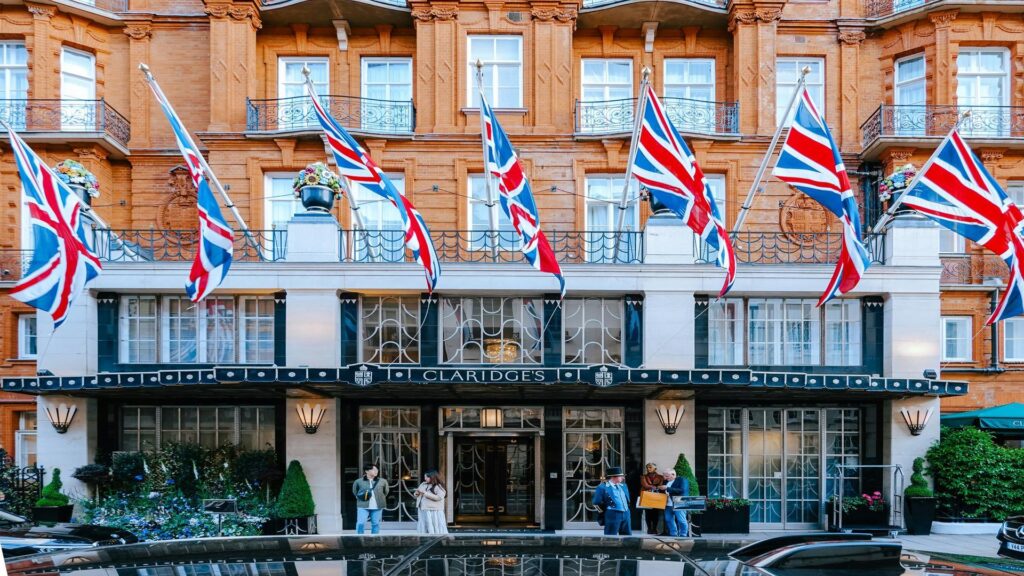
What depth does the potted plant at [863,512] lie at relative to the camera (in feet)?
62.3

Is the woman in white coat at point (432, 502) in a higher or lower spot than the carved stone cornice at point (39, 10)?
lower

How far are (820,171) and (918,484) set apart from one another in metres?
8.69

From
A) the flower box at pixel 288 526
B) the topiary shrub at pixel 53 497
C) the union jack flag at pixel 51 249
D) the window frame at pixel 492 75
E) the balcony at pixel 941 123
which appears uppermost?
the window frame at pixel 492 75

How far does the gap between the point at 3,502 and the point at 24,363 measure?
5.79 meters

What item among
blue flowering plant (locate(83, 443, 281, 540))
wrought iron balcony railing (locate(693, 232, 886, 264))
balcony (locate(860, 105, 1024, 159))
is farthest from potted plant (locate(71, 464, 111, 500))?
balcony (locate(860, 105, 1024, 159))

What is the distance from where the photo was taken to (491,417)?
19.9 metres

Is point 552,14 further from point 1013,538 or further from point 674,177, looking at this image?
point 1013,538

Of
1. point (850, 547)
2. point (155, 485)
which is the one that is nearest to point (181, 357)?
point (155, 485)

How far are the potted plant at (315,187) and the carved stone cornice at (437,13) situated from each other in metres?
6.48

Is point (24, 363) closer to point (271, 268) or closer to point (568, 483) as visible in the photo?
point (271, 268)

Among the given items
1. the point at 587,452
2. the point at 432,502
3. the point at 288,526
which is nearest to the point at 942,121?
the point at 587,452

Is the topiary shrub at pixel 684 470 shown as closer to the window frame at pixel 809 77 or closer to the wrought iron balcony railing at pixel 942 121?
the window frame at pixel 809 77

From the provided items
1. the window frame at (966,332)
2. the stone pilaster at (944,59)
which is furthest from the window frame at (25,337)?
the stone pilaster at (944,59)

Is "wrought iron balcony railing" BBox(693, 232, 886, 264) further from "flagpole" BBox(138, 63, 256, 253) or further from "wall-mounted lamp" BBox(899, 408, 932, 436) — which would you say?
"flagpole" BBox(138, 63, 256, 253)
